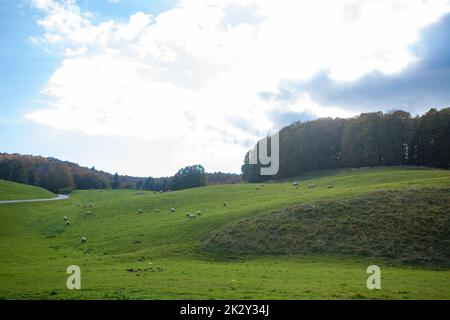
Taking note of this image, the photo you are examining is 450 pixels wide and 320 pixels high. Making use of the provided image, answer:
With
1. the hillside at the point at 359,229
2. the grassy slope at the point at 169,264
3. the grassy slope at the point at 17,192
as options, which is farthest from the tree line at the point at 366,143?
the grassy slope at the point at 17,192

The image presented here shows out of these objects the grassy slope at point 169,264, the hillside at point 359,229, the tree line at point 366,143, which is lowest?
the grassy slope at point 169,264

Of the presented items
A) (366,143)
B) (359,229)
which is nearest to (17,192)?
(366,143)

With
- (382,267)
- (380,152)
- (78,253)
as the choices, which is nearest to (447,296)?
(382,267)

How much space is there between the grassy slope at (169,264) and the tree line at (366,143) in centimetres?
3852

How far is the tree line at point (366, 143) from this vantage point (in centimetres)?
10675

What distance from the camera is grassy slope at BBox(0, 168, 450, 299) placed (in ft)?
78.9

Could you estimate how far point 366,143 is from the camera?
372 ft

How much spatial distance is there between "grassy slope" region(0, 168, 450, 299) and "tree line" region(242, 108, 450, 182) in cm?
3852

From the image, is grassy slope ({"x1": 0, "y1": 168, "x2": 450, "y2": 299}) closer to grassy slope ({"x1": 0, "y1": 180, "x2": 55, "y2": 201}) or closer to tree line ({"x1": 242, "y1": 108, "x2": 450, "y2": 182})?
grassy slope ({"x1": 0, "y1": 180, "x2": 55, "y2": 201})

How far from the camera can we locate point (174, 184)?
5738 inches

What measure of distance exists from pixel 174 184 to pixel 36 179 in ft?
254

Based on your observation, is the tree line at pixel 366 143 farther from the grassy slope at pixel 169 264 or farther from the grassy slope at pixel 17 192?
the grassy slope at pixel 17 192

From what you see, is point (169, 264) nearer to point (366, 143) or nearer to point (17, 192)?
point (17, 192)
